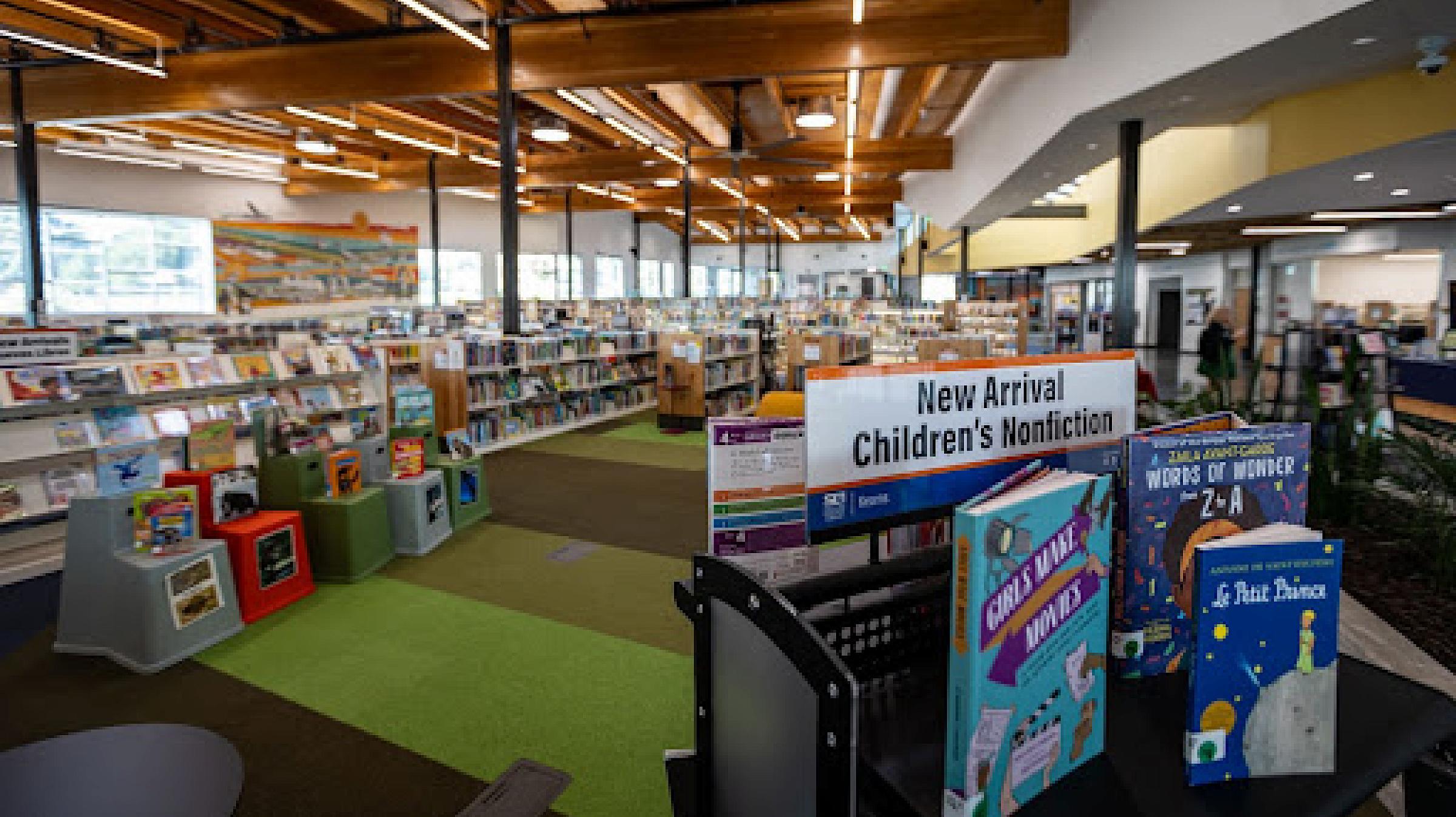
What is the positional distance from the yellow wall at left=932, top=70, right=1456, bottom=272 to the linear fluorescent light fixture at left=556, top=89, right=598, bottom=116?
24.9 ft

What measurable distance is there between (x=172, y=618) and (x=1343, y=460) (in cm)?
718

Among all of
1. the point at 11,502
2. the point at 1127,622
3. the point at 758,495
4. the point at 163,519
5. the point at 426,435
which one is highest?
the point at 758,495

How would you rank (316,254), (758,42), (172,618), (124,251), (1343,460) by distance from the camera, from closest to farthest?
(172,618) → (1343,460) → (758,42) → (124,251) → (316,254)

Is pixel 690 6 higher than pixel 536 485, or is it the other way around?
pixel 690 6

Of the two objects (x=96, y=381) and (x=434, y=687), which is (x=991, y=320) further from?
(x=96, y=381)

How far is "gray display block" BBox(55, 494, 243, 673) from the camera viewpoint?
375 cm

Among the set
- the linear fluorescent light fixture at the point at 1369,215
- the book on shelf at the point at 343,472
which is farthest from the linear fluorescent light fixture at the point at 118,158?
the linear fluorescent light fixture at the point at 1369,215

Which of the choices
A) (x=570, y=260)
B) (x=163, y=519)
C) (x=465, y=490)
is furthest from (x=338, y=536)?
(x=570, y=260)

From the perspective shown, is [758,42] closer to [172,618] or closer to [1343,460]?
[1343,460]

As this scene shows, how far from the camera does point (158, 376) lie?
5754 mm

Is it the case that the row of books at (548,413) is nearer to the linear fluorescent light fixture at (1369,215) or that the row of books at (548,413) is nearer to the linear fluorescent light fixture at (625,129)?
the linear fluorescent light fixture at (625,129)

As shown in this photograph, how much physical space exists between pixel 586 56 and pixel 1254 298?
20250mm

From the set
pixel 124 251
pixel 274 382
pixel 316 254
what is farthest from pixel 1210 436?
pixel 316 254

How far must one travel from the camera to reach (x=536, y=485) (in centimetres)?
749
